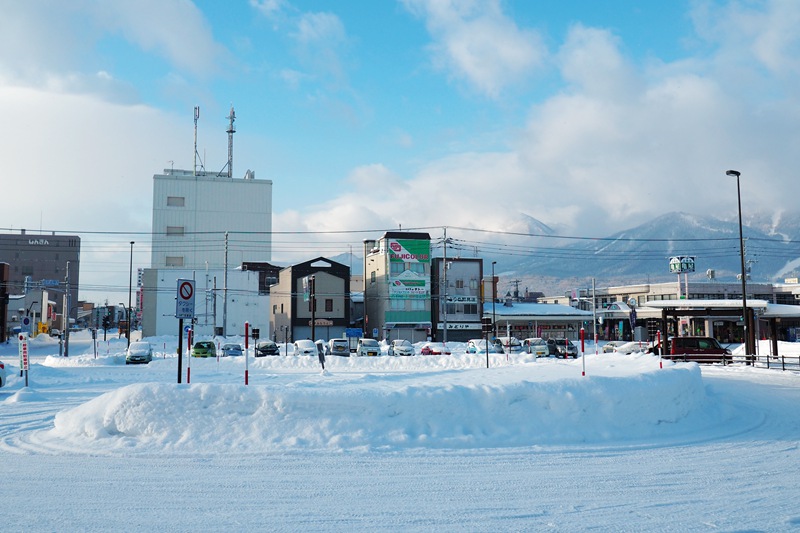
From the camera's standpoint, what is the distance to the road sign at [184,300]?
15352 millimetres

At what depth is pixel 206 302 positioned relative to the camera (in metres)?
74.9

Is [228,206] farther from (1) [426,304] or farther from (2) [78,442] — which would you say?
(2) [78,442]

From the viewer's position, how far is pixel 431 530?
21.4 ft

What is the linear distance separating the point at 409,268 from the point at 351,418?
65.2 m

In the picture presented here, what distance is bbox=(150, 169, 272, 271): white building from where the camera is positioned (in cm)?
9325

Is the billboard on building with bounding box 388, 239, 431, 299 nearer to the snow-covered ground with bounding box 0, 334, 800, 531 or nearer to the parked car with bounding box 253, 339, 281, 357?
the parked car with bounding box 253, 339, 281, 357

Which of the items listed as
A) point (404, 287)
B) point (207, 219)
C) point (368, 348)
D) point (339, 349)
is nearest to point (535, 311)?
point (404, 287)

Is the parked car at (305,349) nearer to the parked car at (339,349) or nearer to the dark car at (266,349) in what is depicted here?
the parked car at (339,349)

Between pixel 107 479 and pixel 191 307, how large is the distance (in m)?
7.19

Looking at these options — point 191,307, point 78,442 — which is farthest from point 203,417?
point 191,307

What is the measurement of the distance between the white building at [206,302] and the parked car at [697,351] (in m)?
51.7

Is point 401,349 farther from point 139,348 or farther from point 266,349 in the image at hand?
point 139,348

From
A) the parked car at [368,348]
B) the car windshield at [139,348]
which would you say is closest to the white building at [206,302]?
the parked car at [368,348]

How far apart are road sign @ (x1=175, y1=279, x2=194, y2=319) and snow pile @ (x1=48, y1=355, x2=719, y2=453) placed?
3465 millimetres
